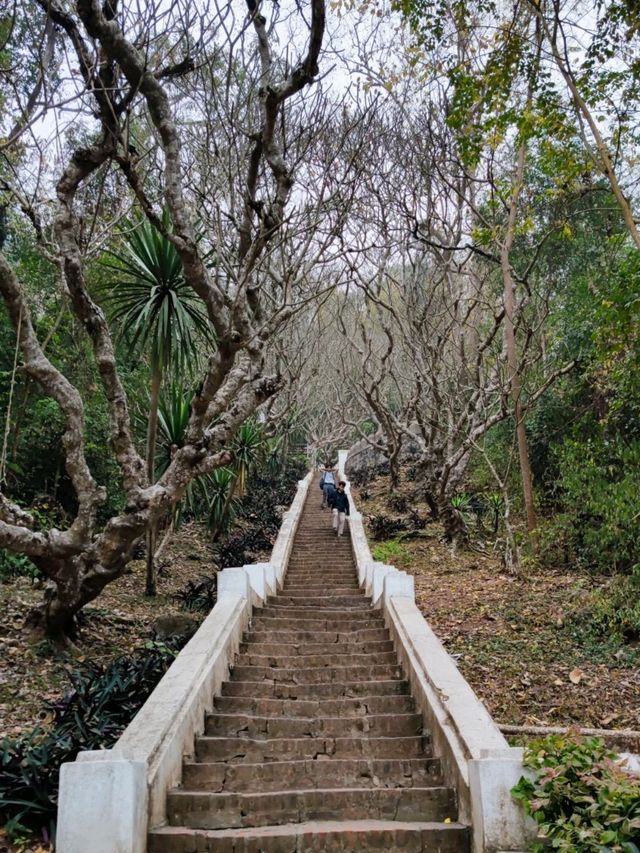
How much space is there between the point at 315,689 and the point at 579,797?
3.06 metres

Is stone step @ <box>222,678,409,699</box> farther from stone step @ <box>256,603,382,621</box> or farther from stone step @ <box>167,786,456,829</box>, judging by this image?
stone step @ <box>256,603,382,621</box>

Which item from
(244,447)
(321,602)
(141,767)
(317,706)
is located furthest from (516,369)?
(141,767)

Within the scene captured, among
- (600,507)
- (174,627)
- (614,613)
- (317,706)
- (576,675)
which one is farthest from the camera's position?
(600,507)

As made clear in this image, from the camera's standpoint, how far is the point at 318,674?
5.98 metres

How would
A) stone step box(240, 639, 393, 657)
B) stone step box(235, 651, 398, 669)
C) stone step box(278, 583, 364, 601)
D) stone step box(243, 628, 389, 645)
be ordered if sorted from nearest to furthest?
1. stone step box(235, 651, 398, 669)
2. stone step box(240, 639, 393, 657)
3. stone step box(243, 628, 389, 645)
4. stone step box(278, 583, 364, 601)

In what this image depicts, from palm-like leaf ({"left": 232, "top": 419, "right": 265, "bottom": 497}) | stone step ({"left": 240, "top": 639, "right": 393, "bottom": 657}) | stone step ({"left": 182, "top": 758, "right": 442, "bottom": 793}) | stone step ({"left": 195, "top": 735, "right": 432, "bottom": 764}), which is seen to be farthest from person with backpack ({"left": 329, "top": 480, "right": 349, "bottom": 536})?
stone step ({"left": 182, "top": 758, "right": 442, "bottom": 793})

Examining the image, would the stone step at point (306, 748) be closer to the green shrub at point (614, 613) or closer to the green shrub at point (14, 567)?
the green shrub at point (614, 613)

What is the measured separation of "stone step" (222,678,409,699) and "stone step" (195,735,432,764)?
0.85 m

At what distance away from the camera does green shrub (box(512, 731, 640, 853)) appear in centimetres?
272

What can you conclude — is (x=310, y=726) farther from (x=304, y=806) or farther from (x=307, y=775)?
(x=304, y=806)

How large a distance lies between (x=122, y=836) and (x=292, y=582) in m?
7.71

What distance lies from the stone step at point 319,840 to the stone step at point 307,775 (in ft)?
2.02

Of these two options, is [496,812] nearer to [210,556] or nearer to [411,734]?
[411,734]

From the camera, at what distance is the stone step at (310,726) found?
16.2 ft
